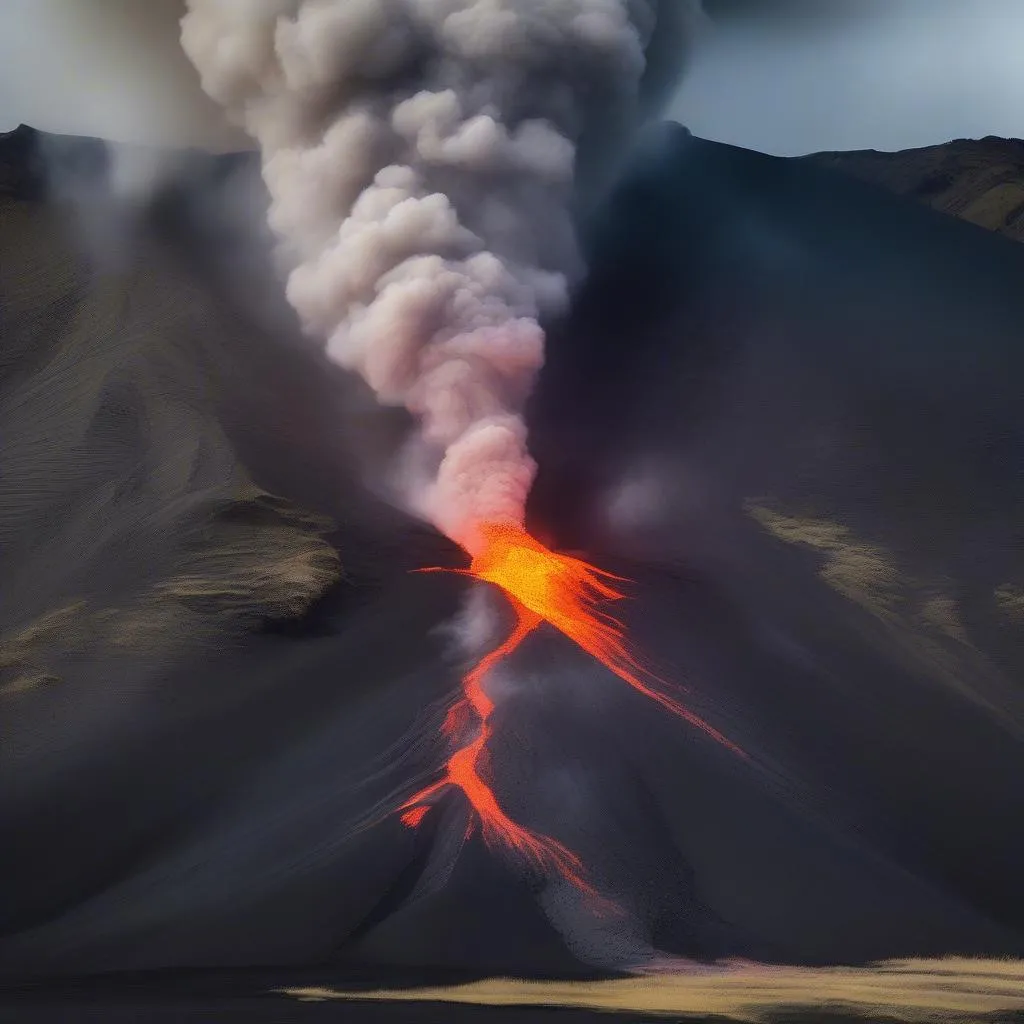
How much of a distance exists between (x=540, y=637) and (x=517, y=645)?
0.34 meters

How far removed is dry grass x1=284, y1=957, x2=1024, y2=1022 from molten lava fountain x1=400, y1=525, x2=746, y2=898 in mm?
1903

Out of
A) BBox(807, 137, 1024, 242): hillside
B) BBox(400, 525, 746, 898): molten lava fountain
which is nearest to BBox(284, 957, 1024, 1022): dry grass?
BBox(400, 525, 746, 898): molten lava fountain

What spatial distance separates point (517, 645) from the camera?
1573 cm

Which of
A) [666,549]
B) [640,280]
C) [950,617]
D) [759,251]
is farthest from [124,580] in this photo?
[759,251]

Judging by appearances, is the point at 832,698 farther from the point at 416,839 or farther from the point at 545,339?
the point at 545,339

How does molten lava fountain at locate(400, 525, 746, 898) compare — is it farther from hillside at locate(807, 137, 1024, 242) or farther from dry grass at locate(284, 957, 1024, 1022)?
hillside at locate(807, 137, 1024, 242)

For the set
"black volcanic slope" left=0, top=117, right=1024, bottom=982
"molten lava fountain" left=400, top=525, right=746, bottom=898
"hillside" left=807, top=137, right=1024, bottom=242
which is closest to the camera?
"black volcanic slope" left=0, top=117, right=1024, bottom=982

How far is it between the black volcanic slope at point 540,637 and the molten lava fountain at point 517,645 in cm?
29

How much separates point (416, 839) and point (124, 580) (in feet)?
24.9

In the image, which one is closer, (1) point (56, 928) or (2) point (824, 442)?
(1) point (56, 928)

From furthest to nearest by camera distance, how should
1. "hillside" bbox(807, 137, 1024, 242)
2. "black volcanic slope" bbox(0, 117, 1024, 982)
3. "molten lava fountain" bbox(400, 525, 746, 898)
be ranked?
1. "hillside" bbox(807, 137, 1024, 242)
2. "molten lava fountain" bbox(400, 525, 746, 898)
3. "black volcanic slope" bbox(0, 117, 1024, 982)

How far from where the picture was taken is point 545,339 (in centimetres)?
2742

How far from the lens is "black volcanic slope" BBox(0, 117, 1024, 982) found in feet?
35.8

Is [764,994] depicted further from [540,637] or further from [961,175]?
[961,175]
